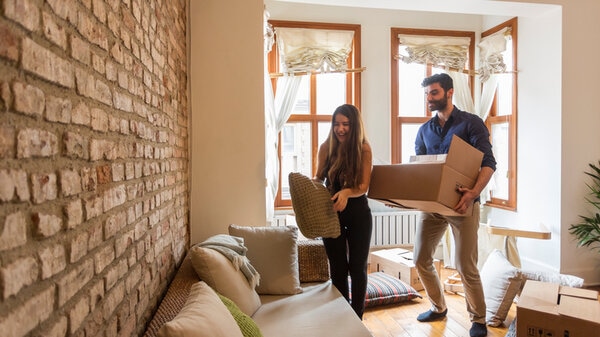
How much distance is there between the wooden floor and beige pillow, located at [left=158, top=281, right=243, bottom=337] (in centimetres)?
168

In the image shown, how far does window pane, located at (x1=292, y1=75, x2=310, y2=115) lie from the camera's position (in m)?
4.47

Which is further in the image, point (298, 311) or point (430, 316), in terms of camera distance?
point (430, 316)

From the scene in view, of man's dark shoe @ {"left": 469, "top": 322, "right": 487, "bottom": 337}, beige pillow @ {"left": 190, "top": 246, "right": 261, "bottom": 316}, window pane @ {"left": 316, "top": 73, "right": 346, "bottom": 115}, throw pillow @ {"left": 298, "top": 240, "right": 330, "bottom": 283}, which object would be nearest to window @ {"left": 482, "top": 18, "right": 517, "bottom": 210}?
window pane @ {"left": 316, "top": 73, "right": 346, "bottom": 115}

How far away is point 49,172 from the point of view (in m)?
0.74

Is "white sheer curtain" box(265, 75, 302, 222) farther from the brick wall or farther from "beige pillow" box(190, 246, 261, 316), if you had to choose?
the brick wall

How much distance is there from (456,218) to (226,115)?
1839mm

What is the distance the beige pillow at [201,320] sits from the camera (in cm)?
101

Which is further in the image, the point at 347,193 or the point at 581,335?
the point at 347,193

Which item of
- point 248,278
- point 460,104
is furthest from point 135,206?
point 460,104

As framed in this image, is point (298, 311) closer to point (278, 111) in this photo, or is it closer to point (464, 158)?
point (464, 158)

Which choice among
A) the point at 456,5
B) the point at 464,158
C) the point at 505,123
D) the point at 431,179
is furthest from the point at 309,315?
the point at 505,123

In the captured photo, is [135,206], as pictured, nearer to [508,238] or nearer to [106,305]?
[106,305]

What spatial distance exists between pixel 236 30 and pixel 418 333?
2.61 metres

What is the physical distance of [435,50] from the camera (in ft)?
15.1
